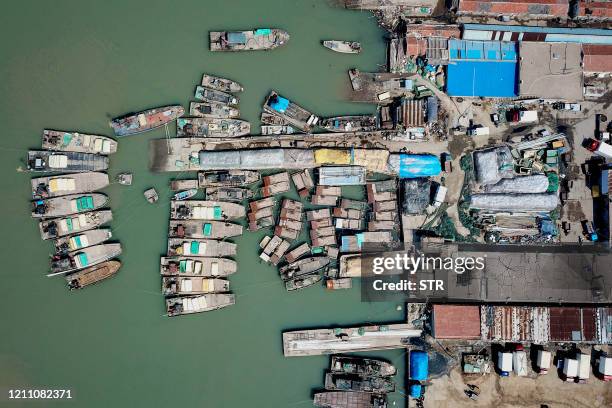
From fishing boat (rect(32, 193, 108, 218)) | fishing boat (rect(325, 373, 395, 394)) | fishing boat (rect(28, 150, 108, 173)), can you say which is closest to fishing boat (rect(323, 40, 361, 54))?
fishing boat (rect(28, 150, 108, 173))

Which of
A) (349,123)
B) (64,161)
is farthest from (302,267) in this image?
(64,161)

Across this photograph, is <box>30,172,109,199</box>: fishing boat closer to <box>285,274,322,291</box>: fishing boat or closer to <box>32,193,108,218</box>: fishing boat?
→ <box>32,193,108,218</box>: fishing boat

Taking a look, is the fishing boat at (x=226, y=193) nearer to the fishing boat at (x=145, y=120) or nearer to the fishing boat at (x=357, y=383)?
the fishing boat at (x=145, y=120)

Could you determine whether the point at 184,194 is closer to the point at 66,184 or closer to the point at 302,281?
the point at 66,184

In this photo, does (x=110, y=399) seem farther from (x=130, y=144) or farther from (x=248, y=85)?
(x=248, y=85)

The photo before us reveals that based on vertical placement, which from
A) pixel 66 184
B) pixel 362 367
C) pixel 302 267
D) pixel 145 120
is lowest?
pixel 362 367
